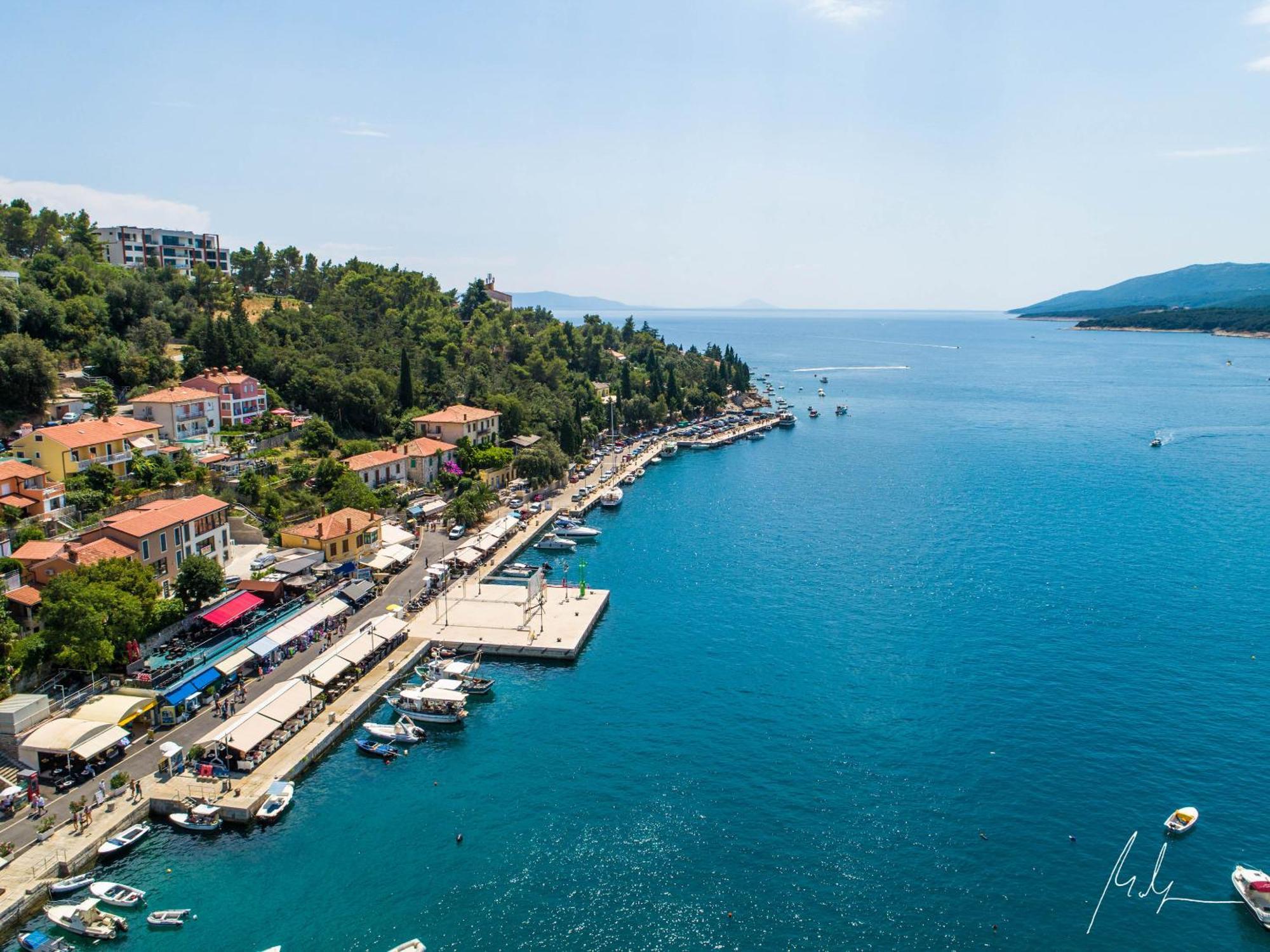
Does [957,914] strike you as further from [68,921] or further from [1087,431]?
[1087,431]

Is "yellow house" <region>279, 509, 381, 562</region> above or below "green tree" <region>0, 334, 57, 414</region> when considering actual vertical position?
below

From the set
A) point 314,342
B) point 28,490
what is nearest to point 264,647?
point 28,490

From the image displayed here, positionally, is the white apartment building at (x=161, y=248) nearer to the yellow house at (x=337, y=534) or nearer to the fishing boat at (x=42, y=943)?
the yellow house at (x=337, y=534)

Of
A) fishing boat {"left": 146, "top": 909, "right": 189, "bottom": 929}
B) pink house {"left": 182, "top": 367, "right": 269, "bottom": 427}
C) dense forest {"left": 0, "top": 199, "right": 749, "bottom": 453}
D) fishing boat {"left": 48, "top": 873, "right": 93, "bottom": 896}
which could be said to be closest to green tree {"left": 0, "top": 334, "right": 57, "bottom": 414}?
dense forest {"left": 0, "top": 199, "right": 749, "bottom": 453}

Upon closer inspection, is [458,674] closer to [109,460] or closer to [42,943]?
[42,943]

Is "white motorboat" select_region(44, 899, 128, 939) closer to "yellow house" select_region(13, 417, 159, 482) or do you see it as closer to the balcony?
"yellow house" select_region(13, 417, 159, 482)

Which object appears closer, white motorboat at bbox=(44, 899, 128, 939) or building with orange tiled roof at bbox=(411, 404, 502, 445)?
white motorboat at bbox=(44, 899, 128, 939)
